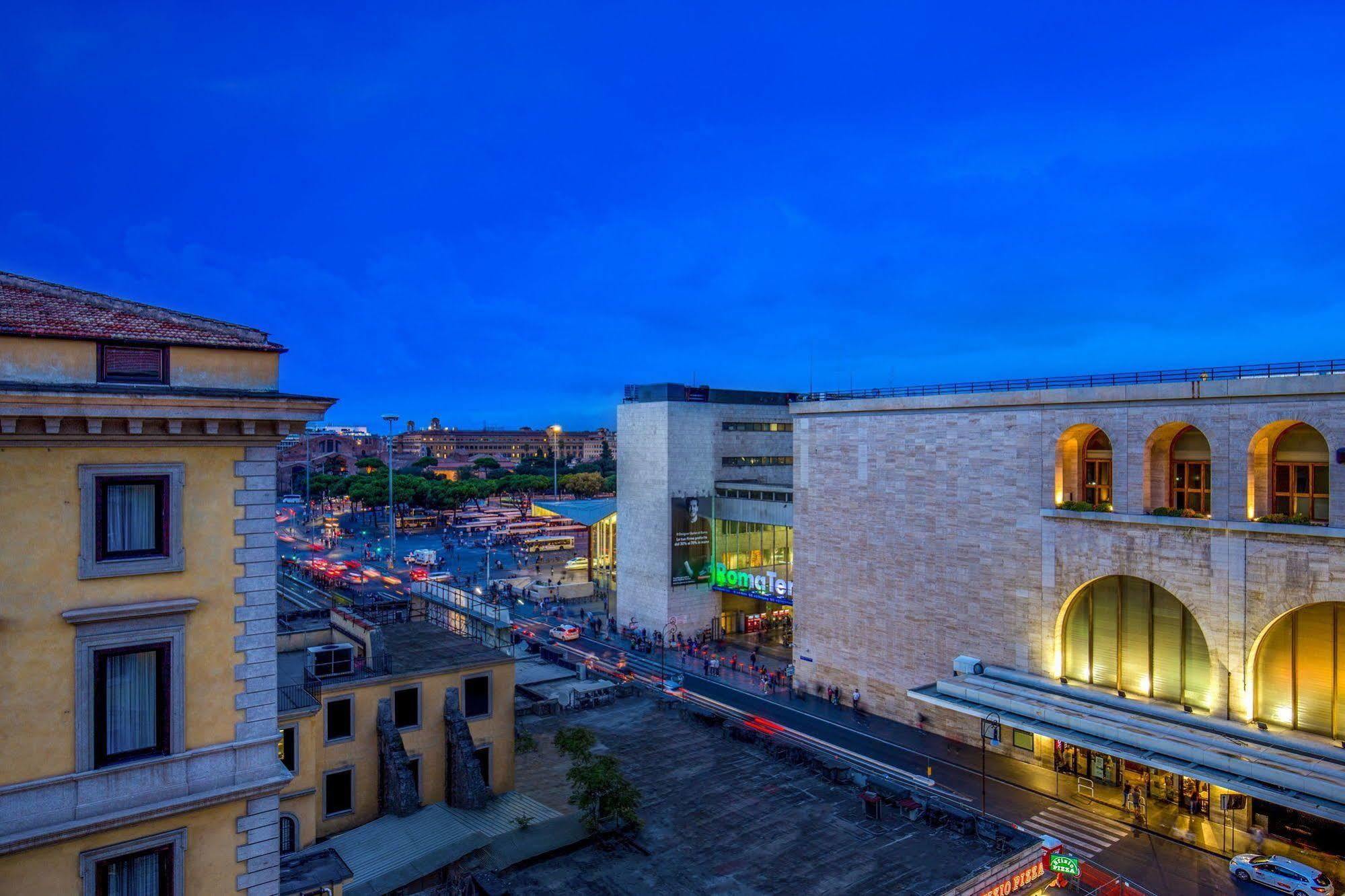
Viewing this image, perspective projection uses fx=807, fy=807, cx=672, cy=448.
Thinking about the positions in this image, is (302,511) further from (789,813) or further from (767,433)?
(789,813)

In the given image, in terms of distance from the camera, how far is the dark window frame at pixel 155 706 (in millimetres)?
12969

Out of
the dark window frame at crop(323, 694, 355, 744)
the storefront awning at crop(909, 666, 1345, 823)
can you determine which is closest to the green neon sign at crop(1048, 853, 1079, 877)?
the storefront awning at crop(909, 666, 1345, 823)

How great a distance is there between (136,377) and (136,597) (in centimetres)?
363

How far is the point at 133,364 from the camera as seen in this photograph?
43.9 ft

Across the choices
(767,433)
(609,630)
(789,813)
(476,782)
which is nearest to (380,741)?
(476,782)

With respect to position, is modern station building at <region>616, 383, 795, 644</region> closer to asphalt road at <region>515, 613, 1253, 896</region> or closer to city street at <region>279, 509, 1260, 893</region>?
city street at <region>279, 509, 1260, 893</region>

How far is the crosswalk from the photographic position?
99.9 feet

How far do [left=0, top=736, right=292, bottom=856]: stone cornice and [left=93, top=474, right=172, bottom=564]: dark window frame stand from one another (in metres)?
3.37

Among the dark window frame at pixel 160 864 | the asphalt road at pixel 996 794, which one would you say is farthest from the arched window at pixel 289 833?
the asphalt road at pixel 996 794

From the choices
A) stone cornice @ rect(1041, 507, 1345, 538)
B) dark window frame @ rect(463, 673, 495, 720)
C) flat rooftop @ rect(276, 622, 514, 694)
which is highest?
stone cornice @ rect(1041, 507, 1345, 538)

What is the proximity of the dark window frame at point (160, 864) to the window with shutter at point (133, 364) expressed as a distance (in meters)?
7.71

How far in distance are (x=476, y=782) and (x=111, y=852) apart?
54.3 feet

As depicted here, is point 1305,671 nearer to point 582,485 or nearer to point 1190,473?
point 1190,473

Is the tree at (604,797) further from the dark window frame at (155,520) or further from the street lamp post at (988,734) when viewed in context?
the dark window frame at (155,520)
